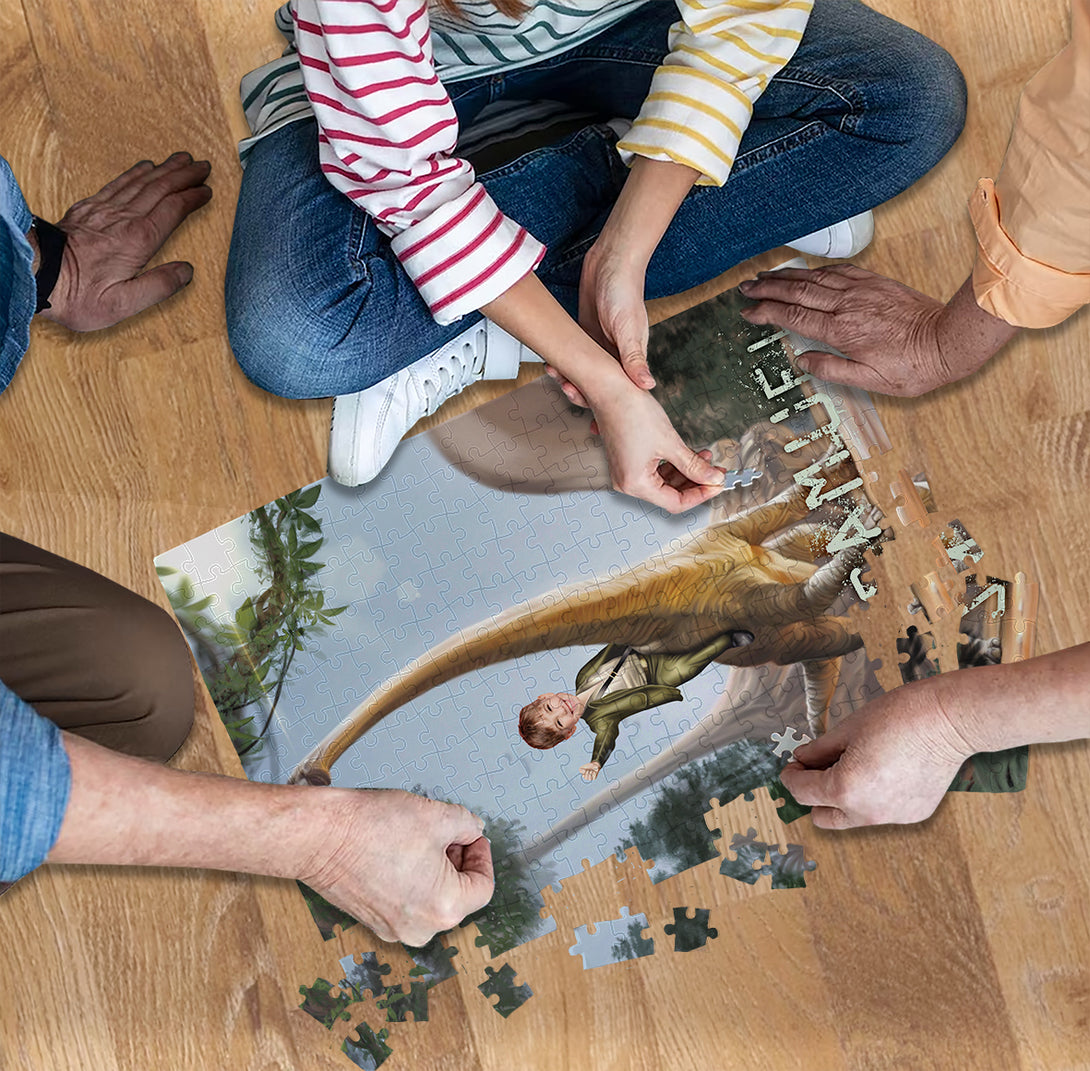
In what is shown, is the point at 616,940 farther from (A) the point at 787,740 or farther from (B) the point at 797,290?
(B) the point at 797,290

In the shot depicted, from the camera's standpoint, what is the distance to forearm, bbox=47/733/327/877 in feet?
1.81

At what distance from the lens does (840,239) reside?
32.4 inches

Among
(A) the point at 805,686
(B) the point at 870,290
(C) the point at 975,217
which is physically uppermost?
(C) the point at 975,217

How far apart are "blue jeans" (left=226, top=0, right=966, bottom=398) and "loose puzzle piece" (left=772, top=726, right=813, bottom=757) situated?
403mm

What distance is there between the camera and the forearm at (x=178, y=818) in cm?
55

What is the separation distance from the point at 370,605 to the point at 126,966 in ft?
1.34

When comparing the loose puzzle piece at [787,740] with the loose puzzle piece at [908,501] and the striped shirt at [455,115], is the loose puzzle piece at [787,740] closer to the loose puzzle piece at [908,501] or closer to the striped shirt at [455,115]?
the loose puzzle piece at [908,501]

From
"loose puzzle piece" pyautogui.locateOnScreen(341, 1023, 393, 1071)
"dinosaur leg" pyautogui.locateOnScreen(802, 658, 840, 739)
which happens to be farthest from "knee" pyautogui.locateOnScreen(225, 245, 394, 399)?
"loose puzzle piece" pyautogui.locateOnScreen(341, 1023, 393, 1071)

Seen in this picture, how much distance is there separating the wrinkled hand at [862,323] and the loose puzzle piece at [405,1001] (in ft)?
Answer: 2.13

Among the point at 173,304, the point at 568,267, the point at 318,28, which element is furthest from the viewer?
the point at 173,304

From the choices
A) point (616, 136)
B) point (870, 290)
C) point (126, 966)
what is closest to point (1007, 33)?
point (870, 290)

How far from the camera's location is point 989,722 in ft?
2.22

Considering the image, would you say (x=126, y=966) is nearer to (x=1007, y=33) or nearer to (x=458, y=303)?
(x=458, y=303)

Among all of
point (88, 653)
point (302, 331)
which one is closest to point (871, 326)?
point (302, 331)
